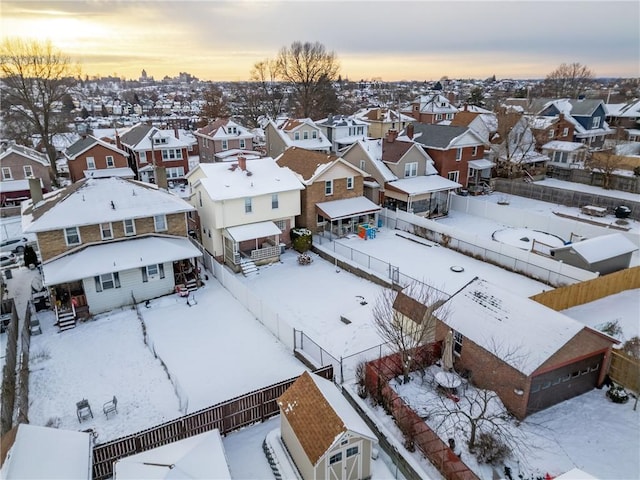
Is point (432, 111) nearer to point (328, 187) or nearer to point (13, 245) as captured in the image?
point (328, 187)

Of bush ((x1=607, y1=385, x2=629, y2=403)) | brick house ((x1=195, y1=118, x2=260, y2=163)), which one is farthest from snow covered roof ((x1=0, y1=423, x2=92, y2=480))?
brick house ((x1=195, y1=118, x2=260, y2=163))

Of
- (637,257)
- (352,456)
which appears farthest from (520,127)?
(352,456)

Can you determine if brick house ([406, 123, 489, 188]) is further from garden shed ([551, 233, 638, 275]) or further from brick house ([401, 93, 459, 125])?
brick house ([401, 93, 459, 125])

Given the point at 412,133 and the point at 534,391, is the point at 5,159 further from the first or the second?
the point at 534,391

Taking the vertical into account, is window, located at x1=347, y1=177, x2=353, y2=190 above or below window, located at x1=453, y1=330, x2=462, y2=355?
above

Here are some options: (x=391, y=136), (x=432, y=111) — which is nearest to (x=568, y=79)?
(x=432, y=111)

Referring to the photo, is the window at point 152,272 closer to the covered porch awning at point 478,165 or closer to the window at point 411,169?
the window at point 411,169
